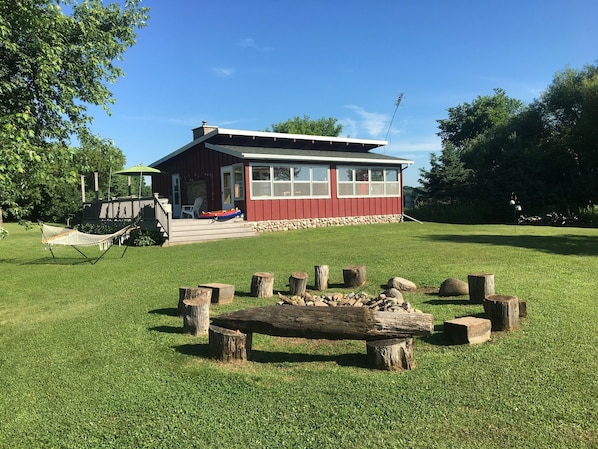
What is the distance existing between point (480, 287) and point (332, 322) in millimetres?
2723

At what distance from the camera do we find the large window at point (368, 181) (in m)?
19.6

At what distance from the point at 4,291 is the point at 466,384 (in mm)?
7163

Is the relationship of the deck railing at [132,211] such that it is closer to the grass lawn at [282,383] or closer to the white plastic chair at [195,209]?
the white plastic chair at [195,209]

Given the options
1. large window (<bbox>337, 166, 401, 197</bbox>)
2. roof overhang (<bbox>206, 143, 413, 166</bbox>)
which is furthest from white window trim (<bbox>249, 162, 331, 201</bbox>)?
large window (<bbox>337, 166, 401, 197</bbox>)

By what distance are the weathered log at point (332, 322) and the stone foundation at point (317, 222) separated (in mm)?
12794

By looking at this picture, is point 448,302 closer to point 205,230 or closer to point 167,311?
point 167,311

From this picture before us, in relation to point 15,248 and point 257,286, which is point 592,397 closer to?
point 257,286

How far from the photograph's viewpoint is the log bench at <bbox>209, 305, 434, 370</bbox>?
3666 millimetres

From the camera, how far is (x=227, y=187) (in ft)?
59.6

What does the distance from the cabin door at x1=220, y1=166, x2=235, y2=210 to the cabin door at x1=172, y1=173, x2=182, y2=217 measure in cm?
371

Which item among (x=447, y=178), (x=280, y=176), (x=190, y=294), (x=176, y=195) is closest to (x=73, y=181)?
(x=190, y=294)

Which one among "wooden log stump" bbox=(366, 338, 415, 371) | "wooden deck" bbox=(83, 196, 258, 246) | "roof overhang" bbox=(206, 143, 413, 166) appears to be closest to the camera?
"wooden log stump" bbox=(366, 338, 415, 371)

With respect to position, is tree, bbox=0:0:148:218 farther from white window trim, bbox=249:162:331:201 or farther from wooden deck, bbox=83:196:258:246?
white window trim, bbox=249:162:331:201

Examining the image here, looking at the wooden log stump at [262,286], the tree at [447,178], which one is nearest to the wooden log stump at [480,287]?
the wooden log stump at [262,286]
